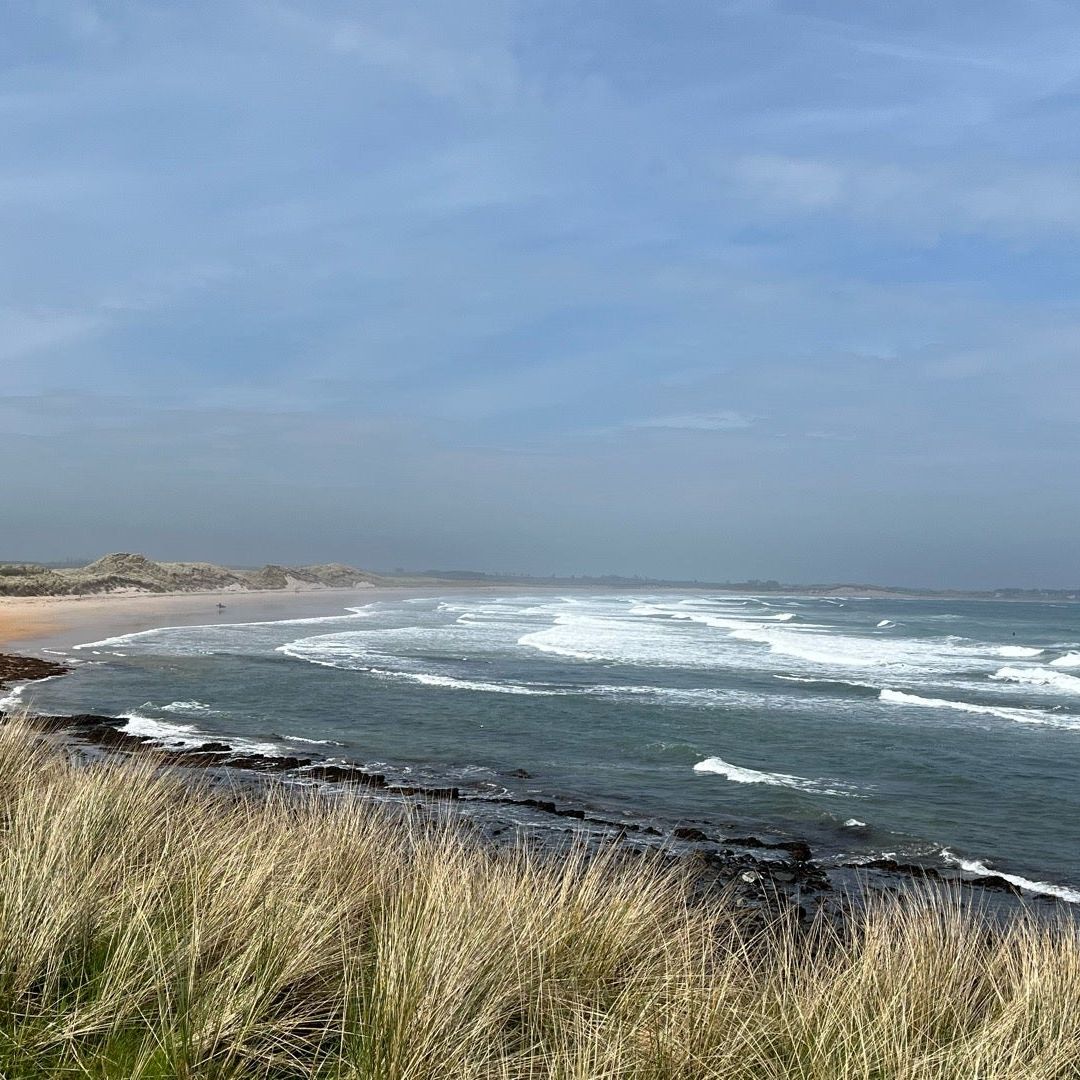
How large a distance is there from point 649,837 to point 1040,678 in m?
27.2

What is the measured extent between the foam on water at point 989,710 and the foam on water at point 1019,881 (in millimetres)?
12936

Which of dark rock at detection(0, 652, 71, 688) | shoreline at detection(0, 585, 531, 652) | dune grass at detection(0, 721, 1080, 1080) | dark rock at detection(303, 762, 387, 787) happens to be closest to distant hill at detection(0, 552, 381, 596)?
shoreline at detection(0, 585, 531, 652)

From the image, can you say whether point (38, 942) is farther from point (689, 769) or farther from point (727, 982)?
point (689, 769)

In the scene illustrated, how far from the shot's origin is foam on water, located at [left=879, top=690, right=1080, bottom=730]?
23555 mm

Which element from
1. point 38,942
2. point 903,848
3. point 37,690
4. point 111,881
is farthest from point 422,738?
point 38,942

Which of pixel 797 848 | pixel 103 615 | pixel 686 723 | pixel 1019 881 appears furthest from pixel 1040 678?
pixel 103 615

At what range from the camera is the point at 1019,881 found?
11500 millimetres

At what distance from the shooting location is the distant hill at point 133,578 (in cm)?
7844

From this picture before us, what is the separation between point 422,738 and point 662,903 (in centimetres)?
1359

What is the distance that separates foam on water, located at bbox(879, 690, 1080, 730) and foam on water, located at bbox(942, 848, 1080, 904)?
12.9 meters

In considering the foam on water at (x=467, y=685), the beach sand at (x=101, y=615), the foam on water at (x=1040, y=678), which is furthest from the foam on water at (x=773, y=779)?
the beach sand at (x=101, y=615)

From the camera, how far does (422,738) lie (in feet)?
63.8

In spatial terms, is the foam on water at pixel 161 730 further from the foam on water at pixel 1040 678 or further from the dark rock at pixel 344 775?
→ the foam on water at pixel 1040 678

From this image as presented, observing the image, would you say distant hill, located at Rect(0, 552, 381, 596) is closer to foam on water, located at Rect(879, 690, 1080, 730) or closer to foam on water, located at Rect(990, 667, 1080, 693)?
foam on water, located at Rect(879, 690, 1080, 730)
